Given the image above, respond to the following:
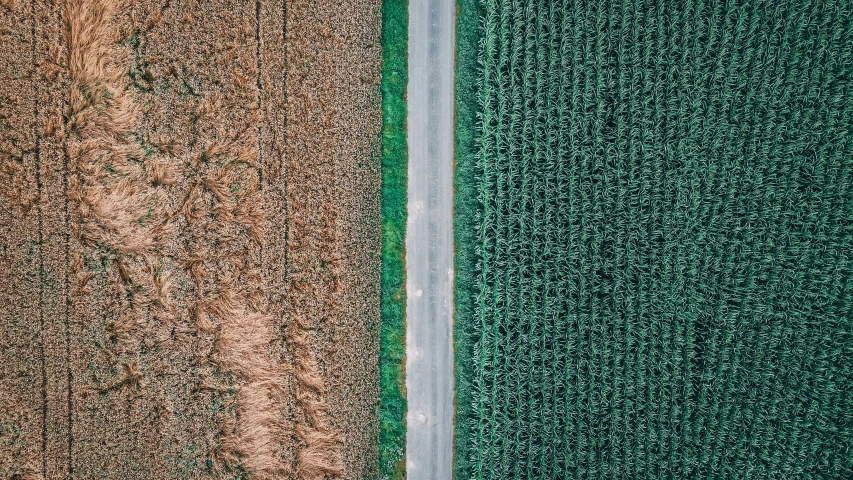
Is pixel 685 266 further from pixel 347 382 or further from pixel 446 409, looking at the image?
pixel 347 382

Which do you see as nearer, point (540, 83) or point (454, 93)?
point (540, 83)

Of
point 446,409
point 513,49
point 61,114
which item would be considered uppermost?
point 513,49

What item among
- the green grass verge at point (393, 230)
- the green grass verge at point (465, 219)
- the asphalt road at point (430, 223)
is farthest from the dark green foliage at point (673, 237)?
the green grass verge at point (393, 230)

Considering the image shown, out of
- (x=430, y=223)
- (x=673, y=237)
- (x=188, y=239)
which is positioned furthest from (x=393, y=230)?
(x=673, y=237)

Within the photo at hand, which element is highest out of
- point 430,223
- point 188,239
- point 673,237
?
point 430,223

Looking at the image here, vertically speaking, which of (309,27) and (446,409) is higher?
(309,27)

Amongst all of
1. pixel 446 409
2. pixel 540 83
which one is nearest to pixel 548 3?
pixel 540 83

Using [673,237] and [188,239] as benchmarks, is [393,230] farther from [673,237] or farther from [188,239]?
[673,237]

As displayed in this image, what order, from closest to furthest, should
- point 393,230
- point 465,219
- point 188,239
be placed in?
point 188,239
point 465,219
point 393,230
